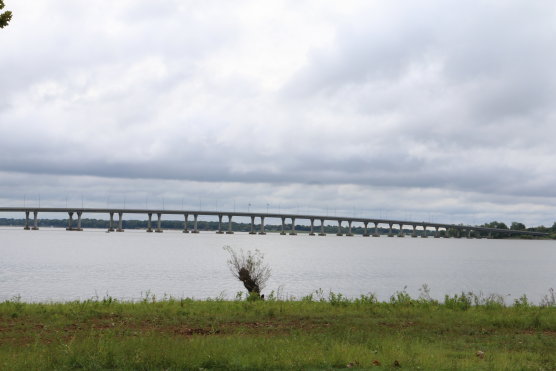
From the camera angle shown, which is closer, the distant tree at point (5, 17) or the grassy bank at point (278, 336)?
the grassy bank at point (278, 336)

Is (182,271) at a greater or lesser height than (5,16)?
lesser

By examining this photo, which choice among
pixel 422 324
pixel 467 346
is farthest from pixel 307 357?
pixel 422 324

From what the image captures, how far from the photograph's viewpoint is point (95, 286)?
2051 inches

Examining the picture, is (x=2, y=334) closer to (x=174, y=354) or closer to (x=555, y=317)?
(x=174, y=354)

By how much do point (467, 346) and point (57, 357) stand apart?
11.2 m

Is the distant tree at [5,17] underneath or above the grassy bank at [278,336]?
above

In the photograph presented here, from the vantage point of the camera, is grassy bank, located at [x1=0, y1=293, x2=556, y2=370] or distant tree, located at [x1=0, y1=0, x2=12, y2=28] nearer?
grassy bank, located at [x1=0, y1=293, x2=556, y2=370]

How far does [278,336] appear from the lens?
57.6 feet

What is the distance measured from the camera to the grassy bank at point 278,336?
13516 mm

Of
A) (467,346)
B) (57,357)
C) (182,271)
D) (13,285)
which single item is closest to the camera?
(57,357)

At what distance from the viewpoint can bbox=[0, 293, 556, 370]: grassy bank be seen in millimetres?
13516

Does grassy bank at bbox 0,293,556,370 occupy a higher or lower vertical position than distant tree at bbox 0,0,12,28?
lower

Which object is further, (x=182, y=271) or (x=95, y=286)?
(x=182, y=271)

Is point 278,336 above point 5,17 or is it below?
below
